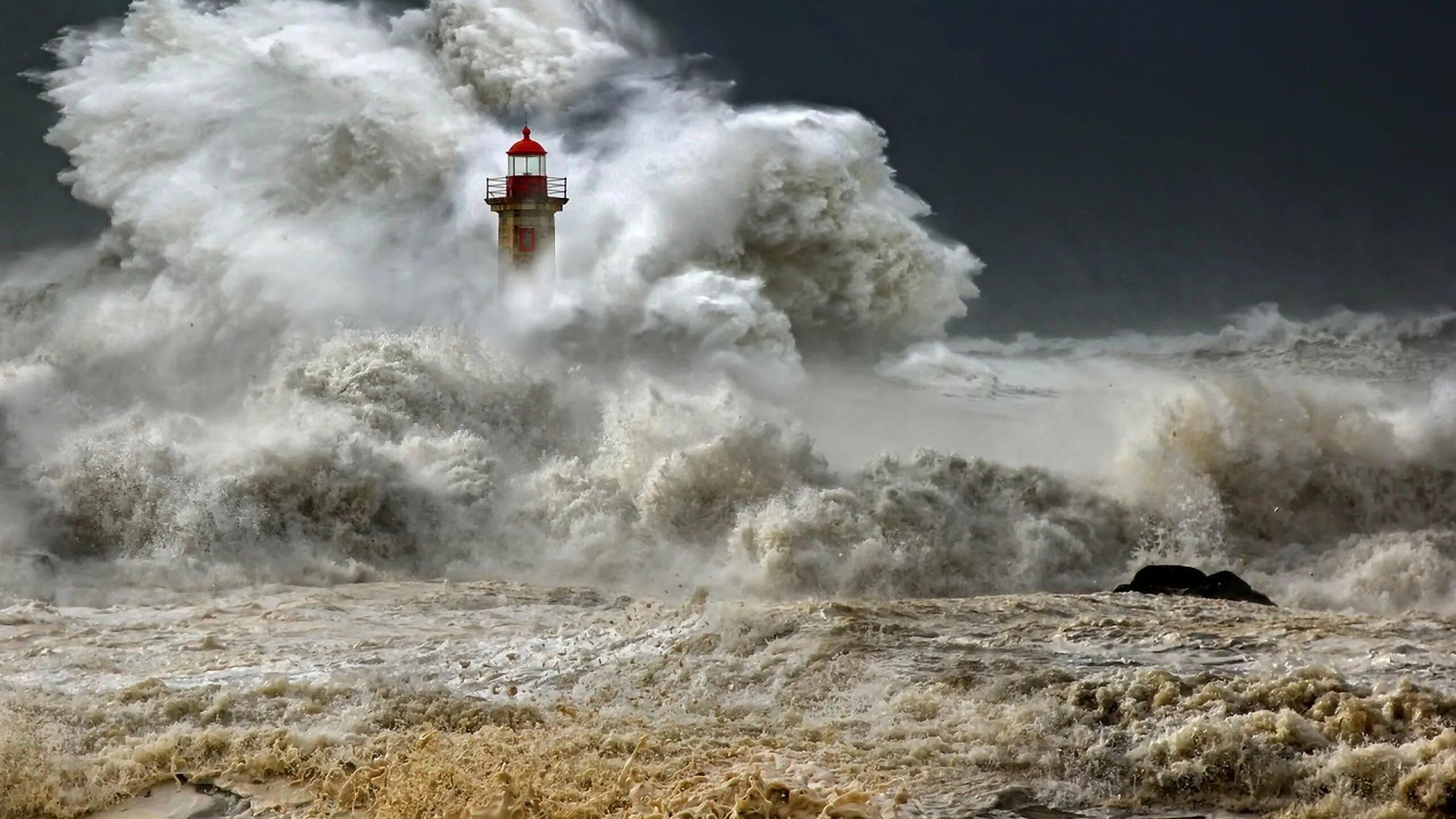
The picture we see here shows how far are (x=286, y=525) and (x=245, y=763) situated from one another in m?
6.52

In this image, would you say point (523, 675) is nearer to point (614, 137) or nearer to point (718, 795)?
point (718, 795)

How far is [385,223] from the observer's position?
18312 millimetres

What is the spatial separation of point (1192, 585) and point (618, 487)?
5.27m

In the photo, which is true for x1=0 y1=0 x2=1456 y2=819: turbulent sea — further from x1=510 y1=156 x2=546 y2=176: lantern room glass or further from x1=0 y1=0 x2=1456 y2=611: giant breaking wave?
x1=510 y1=156 x2=546 y2=176: lantern room glass

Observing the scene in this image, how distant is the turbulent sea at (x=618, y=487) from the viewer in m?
6.85

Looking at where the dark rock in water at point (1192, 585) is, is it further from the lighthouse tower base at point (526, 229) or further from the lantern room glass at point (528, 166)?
the lantern room glass at point (528, 166)

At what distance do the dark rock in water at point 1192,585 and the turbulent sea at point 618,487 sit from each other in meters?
0.87

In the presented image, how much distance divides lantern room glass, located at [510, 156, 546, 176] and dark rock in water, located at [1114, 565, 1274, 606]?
9.88m

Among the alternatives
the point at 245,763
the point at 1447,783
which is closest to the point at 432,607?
the point at 245,763

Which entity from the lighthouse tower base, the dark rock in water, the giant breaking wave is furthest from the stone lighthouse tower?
the dark rock in water

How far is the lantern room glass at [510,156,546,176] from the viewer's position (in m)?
18.5

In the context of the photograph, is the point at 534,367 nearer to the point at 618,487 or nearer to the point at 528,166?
the point at 618,487

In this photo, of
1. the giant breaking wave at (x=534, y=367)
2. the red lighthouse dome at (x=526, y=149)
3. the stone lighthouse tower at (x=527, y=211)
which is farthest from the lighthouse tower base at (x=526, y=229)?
the red lighthouse dome at (x=526, y=149)

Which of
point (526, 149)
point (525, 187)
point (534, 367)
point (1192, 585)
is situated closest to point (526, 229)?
point (525, 187)
